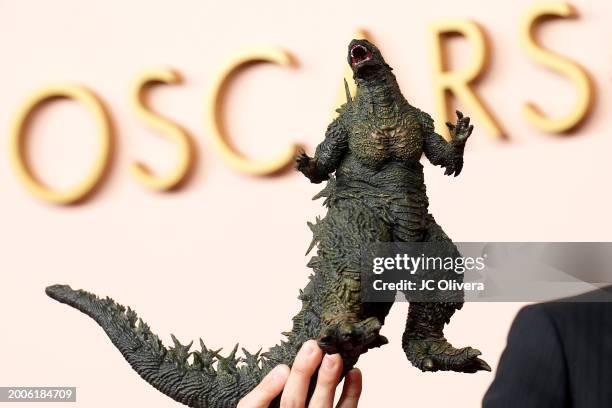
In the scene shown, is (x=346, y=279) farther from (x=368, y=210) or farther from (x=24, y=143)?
(x=24, y=143)

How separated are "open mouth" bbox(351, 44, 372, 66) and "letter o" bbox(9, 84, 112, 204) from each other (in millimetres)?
1649

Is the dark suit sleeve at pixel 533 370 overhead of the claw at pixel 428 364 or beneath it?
beneath

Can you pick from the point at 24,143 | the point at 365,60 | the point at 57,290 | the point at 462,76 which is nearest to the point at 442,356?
the point at 365,60

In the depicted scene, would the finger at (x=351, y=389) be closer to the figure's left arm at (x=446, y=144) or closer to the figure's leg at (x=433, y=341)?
the figure's leg at (x=433, y=341)

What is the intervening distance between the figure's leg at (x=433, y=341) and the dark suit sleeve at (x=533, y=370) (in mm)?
182

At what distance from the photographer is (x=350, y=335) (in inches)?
37.9

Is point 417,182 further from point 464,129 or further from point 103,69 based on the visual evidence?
point 103,69

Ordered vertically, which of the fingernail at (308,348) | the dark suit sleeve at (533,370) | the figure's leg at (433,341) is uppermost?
the figure's leg at (433,341)

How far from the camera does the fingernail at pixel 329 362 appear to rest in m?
1.01

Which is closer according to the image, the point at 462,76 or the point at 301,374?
the point at 301,374

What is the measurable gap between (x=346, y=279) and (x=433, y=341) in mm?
144

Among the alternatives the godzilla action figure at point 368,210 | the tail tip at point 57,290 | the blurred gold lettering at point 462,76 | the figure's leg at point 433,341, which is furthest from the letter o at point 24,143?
the figure's leg at point 433,341

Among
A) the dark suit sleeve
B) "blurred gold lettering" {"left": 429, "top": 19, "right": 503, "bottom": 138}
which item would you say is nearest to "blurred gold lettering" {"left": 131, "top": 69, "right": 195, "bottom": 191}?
"blurred gold lettering" {"left": 429, "top": 19, "right": 503, "bottom": 138}

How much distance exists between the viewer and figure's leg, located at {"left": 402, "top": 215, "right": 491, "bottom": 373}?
1.05 metres
